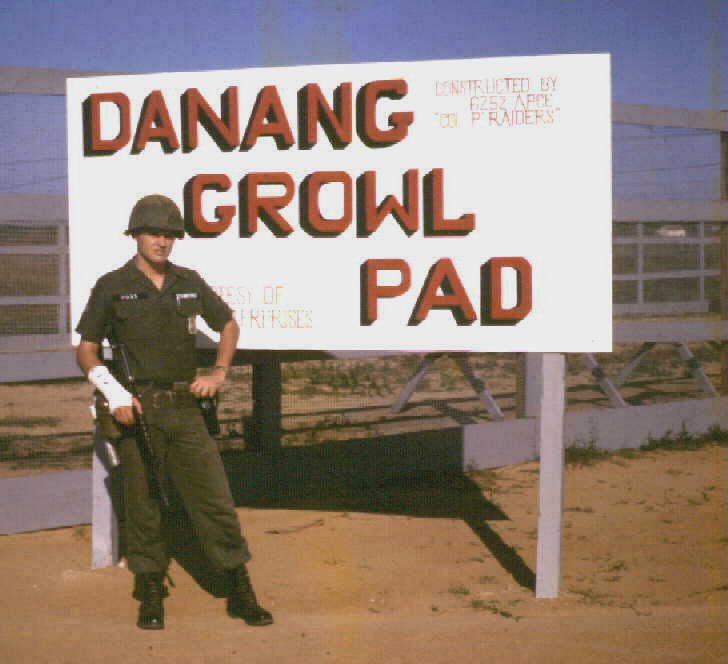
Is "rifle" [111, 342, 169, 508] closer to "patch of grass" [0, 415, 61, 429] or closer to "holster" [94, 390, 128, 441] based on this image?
"holster" [94, 390, 128, 441]

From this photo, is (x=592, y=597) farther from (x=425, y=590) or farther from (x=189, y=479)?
(x=189, y=479)

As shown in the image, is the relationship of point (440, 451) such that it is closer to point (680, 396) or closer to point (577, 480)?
point (577, 480)

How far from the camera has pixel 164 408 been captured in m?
5.80

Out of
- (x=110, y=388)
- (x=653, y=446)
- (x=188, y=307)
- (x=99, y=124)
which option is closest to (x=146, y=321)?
(x=188, y=307)

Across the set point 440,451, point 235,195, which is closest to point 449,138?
point 235,195

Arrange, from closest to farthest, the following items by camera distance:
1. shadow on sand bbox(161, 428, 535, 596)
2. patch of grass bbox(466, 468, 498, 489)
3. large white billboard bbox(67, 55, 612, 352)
Answer: large white billboard bbox(67, 55, 612, 352), shadow on sand bbox(161, 428, 535, 596), patch of grass bbox(466, 468, 498, 489)

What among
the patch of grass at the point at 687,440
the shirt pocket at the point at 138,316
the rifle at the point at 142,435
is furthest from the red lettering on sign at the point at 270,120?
the patch of grass at the point at 687,440

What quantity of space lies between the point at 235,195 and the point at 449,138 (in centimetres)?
118

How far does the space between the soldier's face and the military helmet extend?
0.09 ft

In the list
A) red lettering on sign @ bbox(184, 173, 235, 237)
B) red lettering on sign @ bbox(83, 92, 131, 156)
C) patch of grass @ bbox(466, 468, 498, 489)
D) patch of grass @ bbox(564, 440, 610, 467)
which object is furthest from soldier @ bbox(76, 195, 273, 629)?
patch of grass @ bbox(564, 440, 610, 467)

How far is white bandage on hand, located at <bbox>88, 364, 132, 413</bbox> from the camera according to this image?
568cm

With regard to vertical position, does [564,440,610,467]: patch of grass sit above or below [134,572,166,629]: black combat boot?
above

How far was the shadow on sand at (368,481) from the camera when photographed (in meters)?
8.42

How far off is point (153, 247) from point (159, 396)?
0.70 meters
